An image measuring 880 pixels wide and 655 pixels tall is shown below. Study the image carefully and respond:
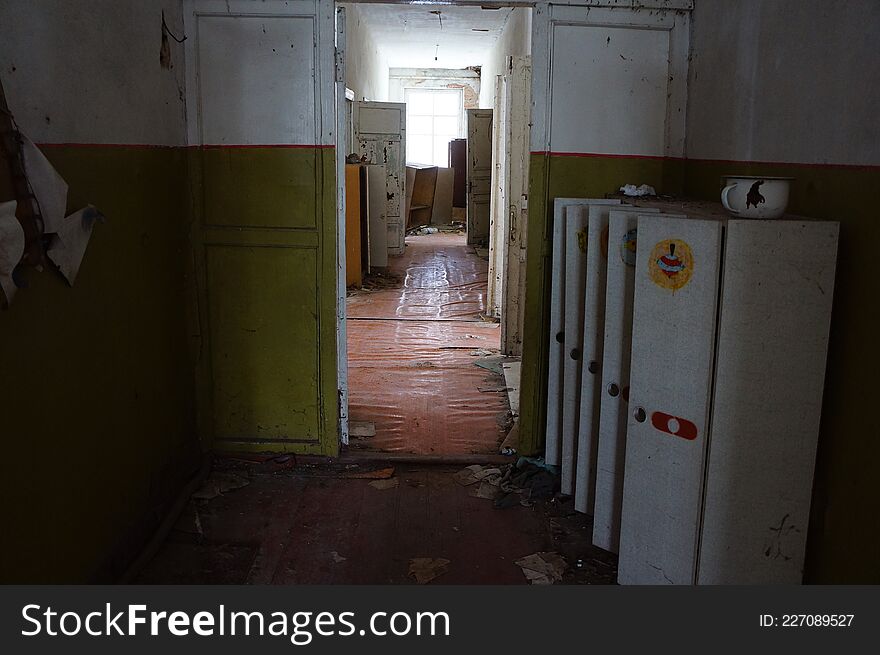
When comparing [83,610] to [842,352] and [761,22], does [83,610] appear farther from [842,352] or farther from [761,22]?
[761,22]

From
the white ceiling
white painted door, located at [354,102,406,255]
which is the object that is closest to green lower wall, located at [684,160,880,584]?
the white ceiling

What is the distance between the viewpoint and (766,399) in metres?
2.21

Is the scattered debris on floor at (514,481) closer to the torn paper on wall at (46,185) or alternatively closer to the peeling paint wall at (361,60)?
the torn paper on wall at (46,185)

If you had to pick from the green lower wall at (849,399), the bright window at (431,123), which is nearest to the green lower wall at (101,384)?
the green lower wall at (849,399)

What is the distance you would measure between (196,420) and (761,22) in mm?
3028

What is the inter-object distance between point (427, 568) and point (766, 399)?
54.8 inches

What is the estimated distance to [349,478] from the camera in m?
3.63

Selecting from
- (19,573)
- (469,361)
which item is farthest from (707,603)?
(469,361)

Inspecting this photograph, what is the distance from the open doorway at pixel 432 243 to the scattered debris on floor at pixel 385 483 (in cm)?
33

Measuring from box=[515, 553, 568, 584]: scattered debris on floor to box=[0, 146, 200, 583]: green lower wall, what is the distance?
151 cm

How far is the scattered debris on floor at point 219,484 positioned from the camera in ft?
11.2

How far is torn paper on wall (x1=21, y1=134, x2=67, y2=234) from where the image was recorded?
2.05m

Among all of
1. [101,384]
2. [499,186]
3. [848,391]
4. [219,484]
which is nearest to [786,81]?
[848,391]

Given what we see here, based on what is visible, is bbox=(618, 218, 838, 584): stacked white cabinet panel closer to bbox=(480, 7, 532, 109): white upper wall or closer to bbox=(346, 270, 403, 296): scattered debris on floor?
bbox=(480, 7, 532, 109): white upper wall
